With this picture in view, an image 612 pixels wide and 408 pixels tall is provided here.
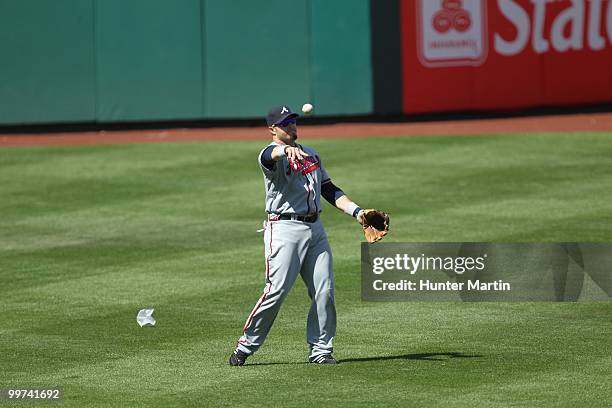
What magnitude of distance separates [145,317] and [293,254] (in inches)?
97.8

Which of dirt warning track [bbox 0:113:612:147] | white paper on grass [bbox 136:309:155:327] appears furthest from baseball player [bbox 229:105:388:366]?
dirt warning track [bbox 0:113:612:147]

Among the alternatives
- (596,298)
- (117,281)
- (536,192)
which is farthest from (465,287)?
(536,192)

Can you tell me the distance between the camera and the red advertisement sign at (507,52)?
2344 centimetres

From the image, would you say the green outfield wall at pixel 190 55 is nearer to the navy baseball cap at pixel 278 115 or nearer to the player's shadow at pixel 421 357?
→ the player's shadow at pixel 421 357

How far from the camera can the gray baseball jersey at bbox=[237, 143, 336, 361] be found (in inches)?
367

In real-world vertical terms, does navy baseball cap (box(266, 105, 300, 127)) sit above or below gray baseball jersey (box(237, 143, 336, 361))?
above

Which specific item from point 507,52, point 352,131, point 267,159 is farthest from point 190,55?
point 267,159

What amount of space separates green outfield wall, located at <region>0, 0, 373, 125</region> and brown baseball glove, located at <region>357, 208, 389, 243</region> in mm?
14626

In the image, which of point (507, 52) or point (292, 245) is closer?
point (292, 245)

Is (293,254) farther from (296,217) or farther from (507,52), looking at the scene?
(507,52)

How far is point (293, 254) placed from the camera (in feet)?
30.6

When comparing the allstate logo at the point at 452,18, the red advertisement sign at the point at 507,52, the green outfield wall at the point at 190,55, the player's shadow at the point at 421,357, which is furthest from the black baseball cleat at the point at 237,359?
the allstate logo at the point at 452,18

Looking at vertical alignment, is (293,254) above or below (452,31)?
below

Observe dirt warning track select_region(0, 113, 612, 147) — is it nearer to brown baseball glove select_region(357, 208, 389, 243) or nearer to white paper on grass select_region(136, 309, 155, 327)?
white paper on grass select_region(136, 309, 155, 327)
